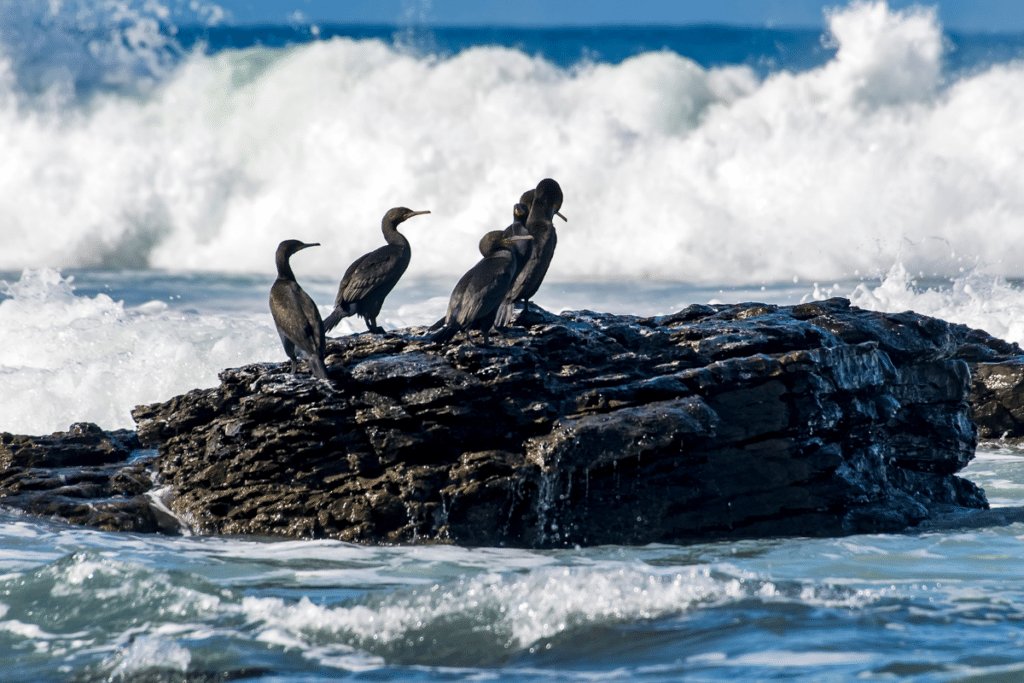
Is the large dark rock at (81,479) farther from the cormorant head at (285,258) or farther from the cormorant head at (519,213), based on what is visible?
the cormorant head at (519,213)

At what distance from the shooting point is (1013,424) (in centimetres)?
1667

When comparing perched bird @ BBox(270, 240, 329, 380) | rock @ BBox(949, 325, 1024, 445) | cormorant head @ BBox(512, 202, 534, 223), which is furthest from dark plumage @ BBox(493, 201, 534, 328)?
rock @ BBox(949, 325, 1024, 445)

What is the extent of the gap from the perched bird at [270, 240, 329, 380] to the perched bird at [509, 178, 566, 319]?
6.38ft

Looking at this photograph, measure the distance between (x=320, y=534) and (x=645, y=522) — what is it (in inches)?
117

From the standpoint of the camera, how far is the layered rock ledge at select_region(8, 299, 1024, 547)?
859cm

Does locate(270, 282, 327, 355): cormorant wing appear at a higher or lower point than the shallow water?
higher

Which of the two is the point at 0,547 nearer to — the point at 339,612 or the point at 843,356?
the point at 339,612

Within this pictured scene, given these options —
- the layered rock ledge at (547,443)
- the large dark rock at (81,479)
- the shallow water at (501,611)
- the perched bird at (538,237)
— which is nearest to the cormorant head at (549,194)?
the perched bird at (538,237)

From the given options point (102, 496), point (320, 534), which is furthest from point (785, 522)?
point (102, 496)

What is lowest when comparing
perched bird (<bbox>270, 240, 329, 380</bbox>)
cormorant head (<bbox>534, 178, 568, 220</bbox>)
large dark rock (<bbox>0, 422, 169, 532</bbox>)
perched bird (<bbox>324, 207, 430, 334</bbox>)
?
large dark rock (<bbox>0, 422, 169, 532</bbox>)

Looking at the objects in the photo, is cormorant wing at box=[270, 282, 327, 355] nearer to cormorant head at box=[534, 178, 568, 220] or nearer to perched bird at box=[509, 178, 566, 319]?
perched bird at box=[509, 178, 566, 319]

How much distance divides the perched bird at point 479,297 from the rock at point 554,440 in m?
0.26

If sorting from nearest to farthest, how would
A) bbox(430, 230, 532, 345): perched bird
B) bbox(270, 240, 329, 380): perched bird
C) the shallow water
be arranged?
1. the shallow water
2. bbox(270, 240, 329, 380): perched bird
3. bbox(430, 230, 532, 345): perched bird

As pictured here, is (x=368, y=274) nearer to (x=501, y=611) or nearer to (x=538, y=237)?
(x=538, y=237)
